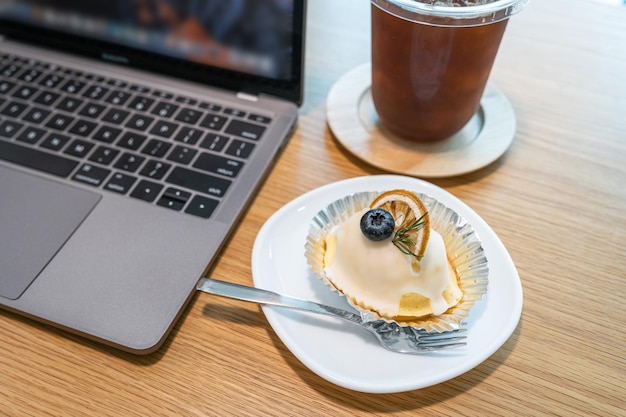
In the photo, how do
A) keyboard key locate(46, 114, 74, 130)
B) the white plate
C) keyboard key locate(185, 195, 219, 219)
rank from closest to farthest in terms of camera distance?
1. the white plate
2. keyboard key locate(185, 195, 219, 219)
3. keyboard key locate(46, 114, 74, 130)

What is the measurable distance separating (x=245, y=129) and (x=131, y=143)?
0.41 feet

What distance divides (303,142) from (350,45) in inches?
8.8

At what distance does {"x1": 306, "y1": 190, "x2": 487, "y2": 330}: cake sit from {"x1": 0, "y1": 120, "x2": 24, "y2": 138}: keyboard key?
382 mm

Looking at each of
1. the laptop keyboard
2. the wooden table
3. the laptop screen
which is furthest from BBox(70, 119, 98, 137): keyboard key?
the wooden table

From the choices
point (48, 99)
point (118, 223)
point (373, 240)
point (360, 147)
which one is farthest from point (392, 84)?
point (48, 99)

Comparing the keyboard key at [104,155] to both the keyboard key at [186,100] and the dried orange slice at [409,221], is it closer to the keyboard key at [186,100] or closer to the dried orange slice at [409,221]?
the keyboard key at [186,100]

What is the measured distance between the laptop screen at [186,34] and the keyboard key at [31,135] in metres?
0.13

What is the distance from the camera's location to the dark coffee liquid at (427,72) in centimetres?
54

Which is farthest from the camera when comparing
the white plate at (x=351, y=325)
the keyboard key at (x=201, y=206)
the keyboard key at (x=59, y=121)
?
the keyboard key at (x=59, y=121)

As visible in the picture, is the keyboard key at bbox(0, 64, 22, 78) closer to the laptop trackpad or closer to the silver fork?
the laptop trackpad

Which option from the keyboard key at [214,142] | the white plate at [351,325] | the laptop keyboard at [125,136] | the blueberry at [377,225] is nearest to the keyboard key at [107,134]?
the laptop keyboard at [125,136]

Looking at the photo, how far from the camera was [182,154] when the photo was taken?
2.01ft

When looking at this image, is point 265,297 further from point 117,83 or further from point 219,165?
point 117,83

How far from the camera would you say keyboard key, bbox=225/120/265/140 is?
0.63 m
